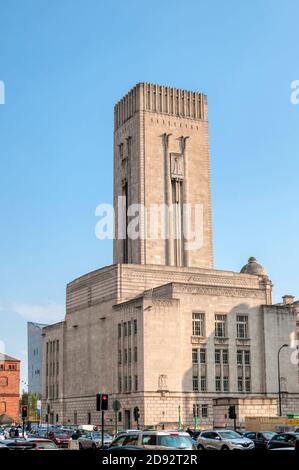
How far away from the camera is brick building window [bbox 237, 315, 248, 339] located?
90.9 meters

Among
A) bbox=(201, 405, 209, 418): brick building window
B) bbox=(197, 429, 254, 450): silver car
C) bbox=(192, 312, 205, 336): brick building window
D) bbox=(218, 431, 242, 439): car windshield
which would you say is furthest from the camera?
bbox=(192, 312, 205, 336): brick building window

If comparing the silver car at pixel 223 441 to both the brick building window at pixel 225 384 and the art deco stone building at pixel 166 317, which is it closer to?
the art deco stone building at pixel 166 317

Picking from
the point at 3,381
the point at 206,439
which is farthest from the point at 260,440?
the point at 3,381

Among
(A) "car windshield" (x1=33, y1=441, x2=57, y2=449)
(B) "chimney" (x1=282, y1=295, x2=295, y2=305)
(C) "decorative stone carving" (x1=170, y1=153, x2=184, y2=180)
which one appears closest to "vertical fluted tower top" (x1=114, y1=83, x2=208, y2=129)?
(C) "decorative stone carving" (x1=170, y1=153, x2=184, y2=180)

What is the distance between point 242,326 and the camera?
91375 mm

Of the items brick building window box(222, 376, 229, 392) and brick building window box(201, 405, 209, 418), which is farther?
brick building window box(222, 376, 229, 392)

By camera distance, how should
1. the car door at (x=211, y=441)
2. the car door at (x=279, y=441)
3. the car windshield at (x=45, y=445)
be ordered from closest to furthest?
the car windshield at (x=45, y=445)
the car door at (x=279, y=441)
the car door at (x=211, y=441)

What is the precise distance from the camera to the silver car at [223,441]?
128 feet

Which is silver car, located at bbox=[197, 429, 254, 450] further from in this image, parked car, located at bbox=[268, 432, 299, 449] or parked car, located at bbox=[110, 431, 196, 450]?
parked car, located at bbox=[110, 431, 196, 450]

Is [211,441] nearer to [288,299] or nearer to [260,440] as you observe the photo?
[260,440]

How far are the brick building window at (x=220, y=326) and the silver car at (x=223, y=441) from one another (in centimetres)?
4791

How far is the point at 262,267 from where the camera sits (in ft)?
355

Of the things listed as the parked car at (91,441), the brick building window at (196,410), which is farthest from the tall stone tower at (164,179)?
the parked car at (91,441)

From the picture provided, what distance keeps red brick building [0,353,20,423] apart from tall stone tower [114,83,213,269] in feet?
120
